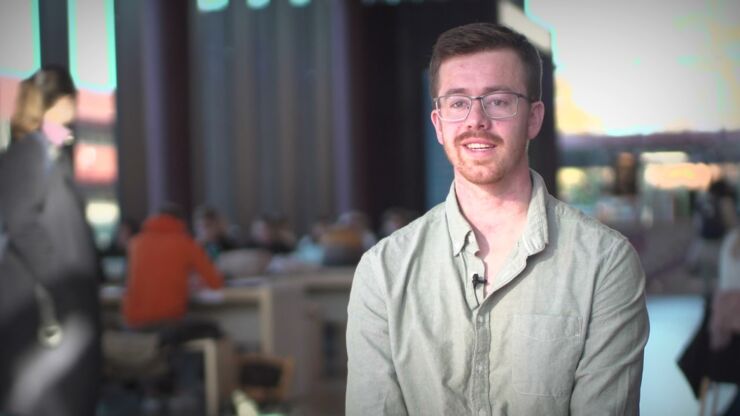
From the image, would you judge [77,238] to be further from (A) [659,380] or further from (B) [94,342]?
(A) [659,380]

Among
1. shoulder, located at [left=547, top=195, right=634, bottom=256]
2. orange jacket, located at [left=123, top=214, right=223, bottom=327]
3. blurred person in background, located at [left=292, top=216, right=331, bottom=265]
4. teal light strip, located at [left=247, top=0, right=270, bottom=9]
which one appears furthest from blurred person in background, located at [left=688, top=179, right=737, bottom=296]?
teal light strip, located at [left=247, top=0, right=270, bottom=9]

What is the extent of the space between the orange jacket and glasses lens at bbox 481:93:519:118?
15.0 feet

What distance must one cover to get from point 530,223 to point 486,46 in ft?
0.86

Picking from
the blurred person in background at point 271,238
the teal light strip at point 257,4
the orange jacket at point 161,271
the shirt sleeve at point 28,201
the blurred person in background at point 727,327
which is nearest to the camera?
the shirt sleeve at point 28,201

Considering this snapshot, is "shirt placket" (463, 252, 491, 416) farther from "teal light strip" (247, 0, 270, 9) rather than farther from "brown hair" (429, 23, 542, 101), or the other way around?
"teal light strip" (247, 0, 270, 9)

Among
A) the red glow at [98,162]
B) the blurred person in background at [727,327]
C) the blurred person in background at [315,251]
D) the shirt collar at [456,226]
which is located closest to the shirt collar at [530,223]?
the shirt collar at [456,226]

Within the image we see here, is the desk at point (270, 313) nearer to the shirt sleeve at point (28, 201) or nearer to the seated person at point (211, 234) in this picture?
the seated person at point (211, 234)

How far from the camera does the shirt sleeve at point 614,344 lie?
1.44m

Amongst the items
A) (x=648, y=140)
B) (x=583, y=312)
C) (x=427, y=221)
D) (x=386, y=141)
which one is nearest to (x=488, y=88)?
(x=427, y=221)

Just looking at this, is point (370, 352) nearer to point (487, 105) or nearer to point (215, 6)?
point (487, 105)

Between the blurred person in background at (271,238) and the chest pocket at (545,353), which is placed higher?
the chest pocket at (545,353)

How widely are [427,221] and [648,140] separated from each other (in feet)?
30.9

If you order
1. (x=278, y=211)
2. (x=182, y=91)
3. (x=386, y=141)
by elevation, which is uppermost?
(x=182, y=91)

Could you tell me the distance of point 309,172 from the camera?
1466 cm
